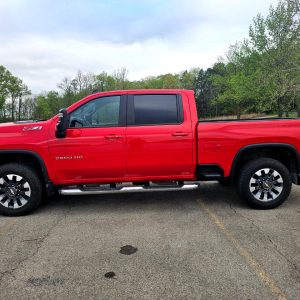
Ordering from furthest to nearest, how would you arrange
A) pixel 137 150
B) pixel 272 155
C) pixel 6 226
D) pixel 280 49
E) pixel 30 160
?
pixel 280 49 < pixel 272 155 < pixel 30 160 < pixel 137 150 < pixel 6 226

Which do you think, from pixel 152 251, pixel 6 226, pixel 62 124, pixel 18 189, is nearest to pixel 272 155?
pixel 152 251

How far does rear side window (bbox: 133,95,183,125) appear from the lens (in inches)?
194

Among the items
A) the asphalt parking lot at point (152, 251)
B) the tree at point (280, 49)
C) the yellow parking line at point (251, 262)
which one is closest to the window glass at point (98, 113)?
the asphalt parking lot at point (152, 251)

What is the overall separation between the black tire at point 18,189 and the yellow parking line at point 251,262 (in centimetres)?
273

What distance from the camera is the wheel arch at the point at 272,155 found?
490cm

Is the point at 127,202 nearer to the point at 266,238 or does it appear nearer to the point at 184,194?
the point at 184,194

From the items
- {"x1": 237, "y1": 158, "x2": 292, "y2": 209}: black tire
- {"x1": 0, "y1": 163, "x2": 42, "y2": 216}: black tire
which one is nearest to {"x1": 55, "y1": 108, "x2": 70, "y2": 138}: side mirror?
{"x1": 0, "y1": 163, "x2": 42, "y2": 216}: black tire

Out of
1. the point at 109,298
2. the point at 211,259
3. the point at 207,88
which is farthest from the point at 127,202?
the point at 207,88

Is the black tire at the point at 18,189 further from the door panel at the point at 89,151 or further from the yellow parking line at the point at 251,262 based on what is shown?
the yellow parking line at the point at 251,262

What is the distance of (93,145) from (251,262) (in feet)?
8.88

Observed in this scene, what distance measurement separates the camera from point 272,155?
5.30 meters

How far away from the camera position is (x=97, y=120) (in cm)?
489

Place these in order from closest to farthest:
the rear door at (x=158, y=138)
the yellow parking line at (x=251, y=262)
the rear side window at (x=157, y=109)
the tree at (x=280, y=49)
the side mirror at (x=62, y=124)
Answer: the yellow parking line at (x=251, y=262)
the side mirror at (x=62, y=124)
the rear door at (x=158, y=138)
the rear side window at (x=157, y=109)
the tree at (x=280, y=49)

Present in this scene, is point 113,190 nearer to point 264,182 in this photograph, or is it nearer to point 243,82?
point 264,182
